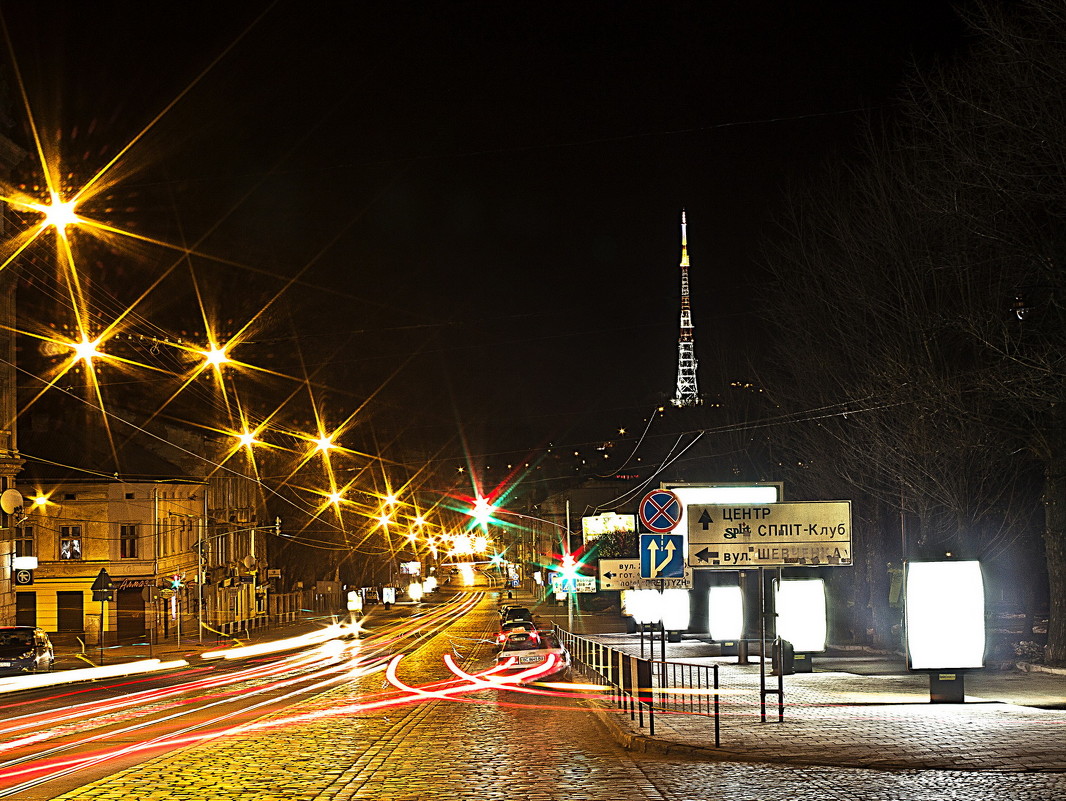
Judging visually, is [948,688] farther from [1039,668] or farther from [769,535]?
[1039,668]

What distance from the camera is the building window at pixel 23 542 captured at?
51.8 meters

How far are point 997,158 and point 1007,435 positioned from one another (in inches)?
297

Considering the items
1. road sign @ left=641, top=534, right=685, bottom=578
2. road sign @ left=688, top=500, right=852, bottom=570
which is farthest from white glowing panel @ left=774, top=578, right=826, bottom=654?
road sign @ left=641, top=534, right=685, bottom=578

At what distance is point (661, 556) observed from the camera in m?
18.8

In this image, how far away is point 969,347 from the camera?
1121 inches

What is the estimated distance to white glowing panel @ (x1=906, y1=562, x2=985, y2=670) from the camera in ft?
64.2

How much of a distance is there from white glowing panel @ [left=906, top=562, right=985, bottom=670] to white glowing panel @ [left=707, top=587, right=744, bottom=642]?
12.3 meters

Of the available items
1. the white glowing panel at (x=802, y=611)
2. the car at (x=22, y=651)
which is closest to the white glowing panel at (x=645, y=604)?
the white glowing panel at (x=802, y=611)

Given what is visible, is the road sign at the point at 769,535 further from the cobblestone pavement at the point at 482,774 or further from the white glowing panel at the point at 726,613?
the white glowing panel at the point at 726,613

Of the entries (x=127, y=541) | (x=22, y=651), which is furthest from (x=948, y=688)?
(x=127, y=541)

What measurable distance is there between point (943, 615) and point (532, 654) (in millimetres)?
15445

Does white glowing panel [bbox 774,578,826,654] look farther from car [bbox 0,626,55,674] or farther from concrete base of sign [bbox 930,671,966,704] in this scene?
car [bbox 0,626,55,674]

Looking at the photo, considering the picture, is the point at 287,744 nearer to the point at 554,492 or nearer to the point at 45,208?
the point at 45,208

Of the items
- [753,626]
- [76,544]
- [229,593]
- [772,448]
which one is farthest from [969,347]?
[229,593]
